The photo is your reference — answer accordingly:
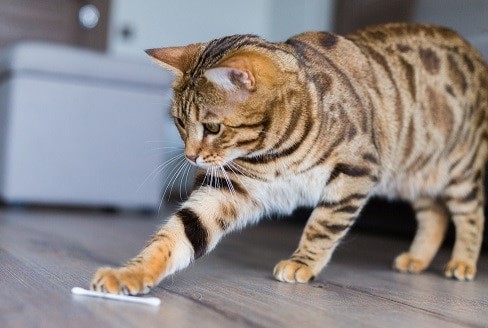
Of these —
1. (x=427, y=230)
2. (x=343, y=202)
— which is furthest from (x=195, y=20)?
(x=343, y=202)

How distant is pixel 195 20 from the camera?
4.98 m

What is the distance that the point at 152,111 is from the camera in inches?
128

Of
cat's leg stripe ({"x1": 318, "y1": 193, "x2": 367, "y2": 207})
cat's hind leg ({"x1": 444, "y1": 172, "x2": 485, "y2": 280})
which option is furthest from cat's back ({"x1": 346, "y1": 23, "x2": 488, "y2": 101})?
cat's leg stripe ({"x1": 318, "y1": 193, "x2": 367, "y2": 207})

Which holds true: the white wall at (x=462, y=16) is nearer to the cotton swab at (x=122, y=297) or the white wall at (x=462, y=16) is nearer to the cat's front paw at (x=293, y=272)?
the cat's front paw at (x=293, y=272)

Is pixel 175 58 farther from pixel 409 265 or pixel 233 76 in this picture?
pixel 409 265

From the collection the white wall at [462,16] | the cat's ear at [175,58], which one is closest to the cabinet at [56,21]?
the white wall at [462,16]

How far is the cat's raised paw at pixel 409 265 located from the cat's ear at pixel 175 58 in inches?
31.3

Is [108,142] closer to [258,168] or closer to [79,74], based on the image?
[79,74]

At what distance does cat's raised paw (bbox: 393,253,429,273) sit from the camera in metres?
1.86

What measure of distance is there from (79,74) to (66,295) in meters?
2.05

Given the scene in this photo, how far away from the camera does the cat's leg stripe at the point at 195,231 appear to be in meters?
1.43

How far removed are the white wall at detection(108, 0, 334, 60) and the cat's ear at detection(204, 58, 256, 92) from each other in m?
3.36

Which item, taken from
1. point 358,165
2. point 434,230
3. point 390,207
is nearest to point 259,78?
point 358,165

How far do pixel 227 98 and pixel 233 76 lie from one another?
0.15 feet
